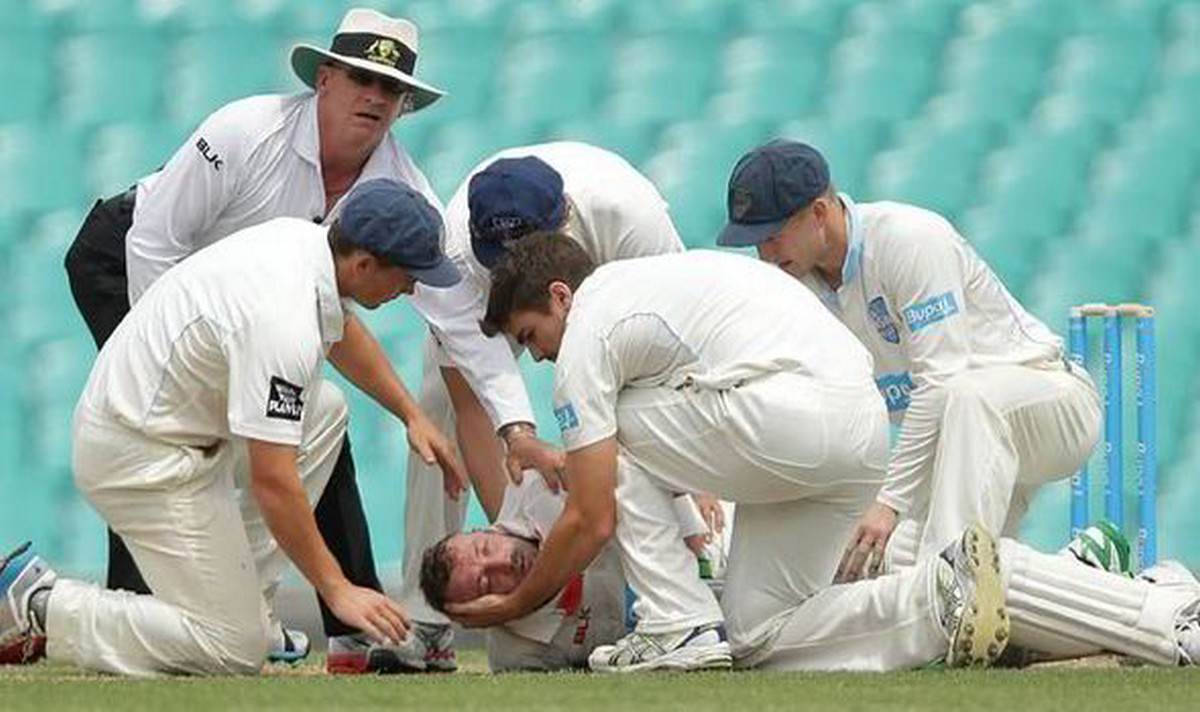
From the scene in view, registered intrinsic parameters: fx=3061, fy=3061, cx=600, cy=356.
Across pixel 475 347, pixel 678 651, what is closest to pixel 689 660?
pixel 678 651

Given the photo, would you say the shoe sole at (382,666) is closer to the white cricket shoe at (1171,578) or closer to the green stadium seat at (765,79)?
the white cricket shoe at (1171,578)

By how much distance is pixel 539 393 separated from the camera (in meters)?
7.29

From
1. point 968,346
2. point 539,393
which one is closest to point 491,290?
point 968,346

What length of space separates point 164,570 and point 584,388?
80 cm

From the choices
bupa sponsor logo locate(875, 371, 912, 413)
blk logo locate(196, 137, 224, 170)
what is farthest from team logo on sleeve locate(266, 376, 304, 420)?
bupa sponsor logo locate(875, 371, 912, 413)

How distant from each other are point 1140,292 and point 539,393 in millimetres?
1529

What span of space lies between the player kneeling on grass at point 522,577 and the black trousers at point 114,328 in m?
0.34

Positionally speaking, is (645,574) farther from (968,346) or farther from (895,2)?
(895,2)

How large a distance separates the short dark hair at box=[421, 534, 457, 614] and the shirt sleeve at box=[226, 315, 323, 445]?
1.61 feet

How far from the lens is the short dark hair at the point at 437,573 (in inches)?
211

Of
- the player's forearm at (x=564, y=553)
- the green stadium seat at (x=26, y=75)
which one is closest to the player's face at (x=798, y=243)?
the player's forearm at (x=564, y=553)

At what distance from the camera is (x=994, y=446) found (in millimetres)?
5707

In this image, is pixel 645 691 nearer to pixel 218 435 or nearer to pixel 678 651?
pixel 678 651

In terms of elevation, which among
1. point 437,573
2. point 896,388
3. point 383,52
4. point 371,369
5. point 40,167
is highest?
point 383,52
